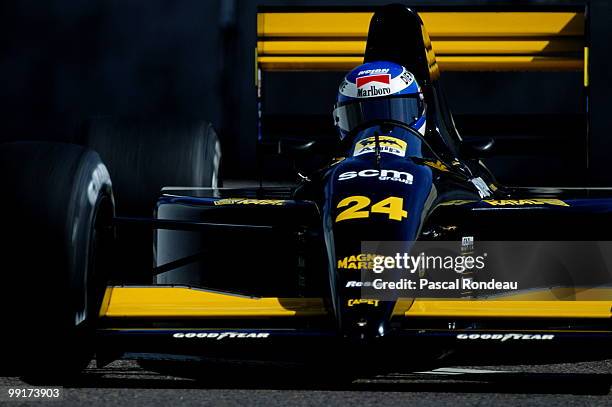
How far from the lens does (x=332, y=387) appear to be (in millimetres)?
4066

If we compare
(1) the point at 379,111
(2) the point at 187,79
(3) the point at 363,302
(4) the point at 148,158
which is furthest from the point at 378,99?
(2) the point at 187,79

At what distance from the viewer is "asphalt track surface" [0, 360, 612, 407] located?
3.86 meters

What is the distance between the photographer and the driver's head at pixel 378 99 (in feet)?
17.6

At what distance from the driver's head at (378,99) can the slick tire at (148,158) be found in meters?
0.88

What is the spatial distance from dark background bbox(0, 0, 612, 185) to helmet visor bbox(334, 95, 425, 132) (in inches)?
323

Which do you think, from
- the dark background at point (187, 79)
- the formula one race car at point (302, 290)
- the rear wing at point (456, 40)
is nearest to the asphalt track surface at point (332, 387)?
the formula one race car at point (302, 290)

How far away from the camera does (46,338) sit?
3982mm

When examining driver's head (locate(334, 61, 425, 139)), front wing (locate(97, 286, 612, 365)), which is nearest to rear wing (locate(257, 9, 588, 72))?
driver's head (locate(334, 61, 425, 139))

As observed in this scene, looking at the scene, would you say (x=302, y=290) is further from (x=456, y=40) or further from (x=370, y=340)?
(x=456, y=40)

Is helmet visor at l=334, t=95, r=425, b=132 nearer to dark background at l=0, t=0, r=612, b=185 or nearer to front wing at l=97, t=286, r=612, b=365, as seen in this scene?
front wing at l=97, t=286, r=612, b=365

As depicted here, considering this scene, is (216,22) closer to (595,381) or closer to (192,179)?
(192,179)

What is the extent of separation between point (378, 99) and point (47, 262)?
1.83 meters

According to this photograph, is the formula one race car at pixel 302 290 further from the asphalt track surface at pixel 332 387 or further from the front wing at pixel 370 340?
the asphalt track surface at pixel 332 387

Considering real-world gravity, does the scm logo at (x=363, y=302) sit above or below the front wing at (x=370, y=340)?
Result: above
